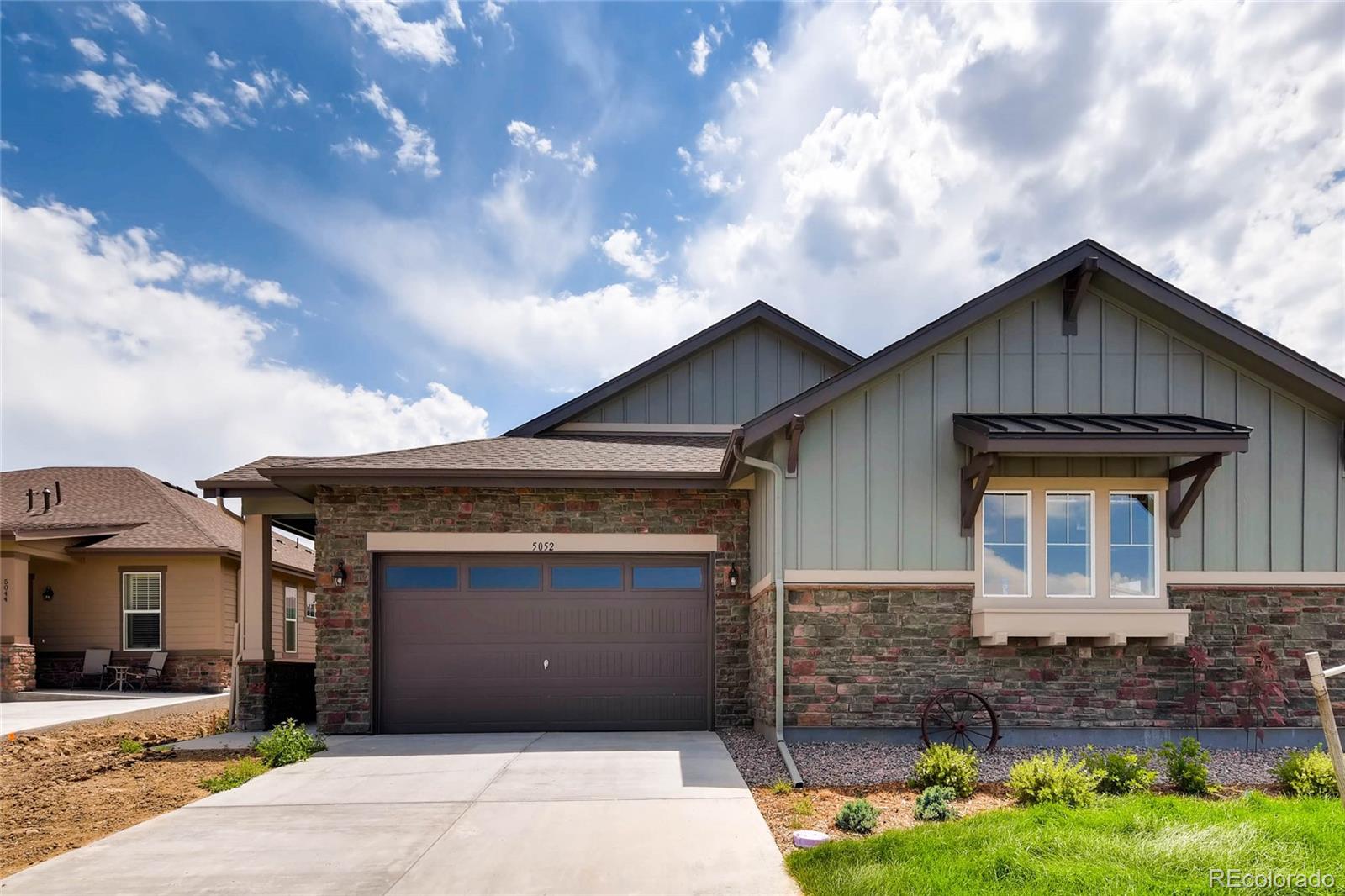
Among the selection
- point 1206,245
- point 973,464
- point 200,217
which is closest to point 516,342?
point 200,217

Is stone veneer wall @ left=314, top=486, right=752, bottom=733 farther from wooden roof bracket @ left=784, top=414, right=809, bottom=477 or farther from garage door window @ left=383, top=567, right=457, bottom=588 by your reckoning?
wooden roof bracket @ left=784, top=414, right=809, bottom=477

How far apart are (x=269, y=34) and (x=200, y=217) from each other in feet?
9.94

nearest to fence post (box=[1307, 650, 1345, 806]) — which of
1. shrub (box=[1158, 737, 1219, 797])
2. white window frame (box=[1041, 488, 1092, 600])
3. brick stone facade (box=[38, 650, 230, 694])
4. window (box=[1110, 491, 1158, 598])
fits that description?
shrub (box=[1158, 737, 1219, 797])

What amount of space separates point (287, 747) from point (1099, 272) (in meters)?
9.88

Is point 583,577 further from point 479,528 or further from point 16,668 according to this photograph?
point 16,668

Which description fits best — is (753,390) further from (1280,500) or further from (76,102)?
(76,102)

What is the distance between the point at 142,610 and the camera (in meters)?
18.2

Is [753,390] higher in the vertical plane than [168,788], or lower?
higher

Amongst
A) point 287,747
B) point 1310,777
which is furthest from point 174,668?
point 1310,777

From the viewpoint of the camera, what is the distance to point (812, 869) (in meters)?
5.32

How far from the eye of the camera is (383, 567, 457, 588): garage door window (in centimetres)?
1120

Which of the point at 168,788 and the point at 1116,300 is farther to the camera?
the point at 1116,300

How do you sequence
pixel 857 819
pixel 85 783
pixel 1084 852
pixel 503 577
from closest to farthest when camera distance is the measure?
pixel 1084 852 < pixel 857 819 < pixel 85 783 < pixel 503 577

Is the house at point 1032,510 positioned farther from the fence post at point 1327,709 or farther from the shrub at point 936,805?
the fence post at point 1327,709
